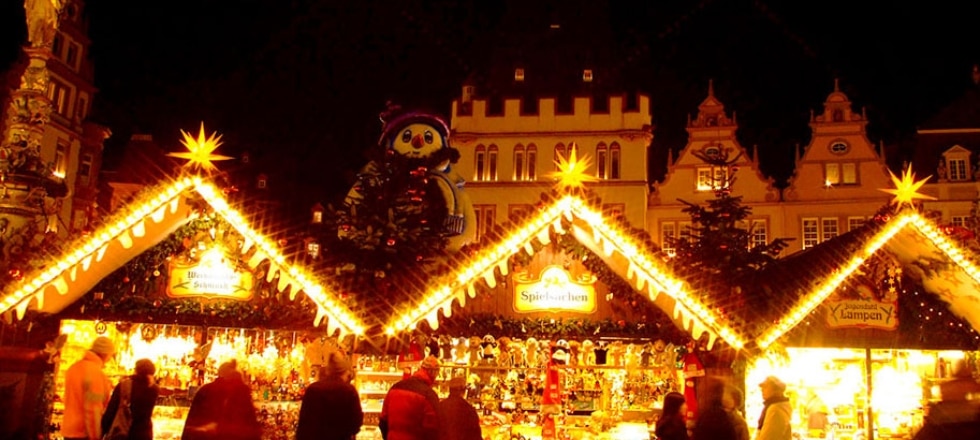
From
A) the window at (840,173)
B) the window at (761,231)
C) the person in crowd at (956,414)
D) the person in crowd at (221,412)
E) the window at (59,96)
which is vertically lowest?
the person in crowd at (221,412)

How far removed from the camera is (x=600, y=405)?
960cm

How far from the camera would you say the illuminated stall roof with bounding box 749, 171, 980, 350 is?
8.39m

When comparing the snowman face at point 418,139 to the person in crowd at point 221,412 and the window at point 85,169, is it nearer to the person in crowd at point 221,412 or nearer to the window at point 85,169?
the person in crowd at point 221,412

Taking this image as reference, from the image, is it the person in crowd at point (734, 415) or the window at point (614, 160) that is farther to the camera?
the window at point (614, 160)

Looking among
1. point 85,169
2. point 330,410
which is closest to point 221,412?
point 330,410

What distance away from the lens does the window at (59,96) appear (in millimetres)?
27875

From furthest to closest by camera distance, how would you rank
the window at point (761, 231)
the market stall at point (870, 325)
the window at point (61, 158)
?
the window at point (61, 158) < the window at point (761, 231) < the market stall at point (870, 325)

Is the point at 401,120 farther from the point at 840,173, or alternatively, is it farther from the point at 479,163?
the point at 840,173

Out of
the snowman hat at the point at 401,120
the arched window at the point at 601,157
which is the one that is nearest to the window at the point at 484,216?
the arched window at the point at 601,157

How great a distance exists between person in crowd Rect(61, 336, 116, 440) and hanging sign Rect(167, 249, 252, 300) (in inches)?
74.8

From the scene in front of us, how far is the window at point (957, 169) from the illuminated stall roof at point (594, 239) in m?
21.2

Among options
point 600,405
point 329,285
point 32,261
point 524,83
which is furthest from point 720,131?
point 32,261

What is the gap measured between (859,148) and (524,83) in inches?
459

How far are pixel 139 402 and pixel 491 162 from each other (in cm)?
2204
